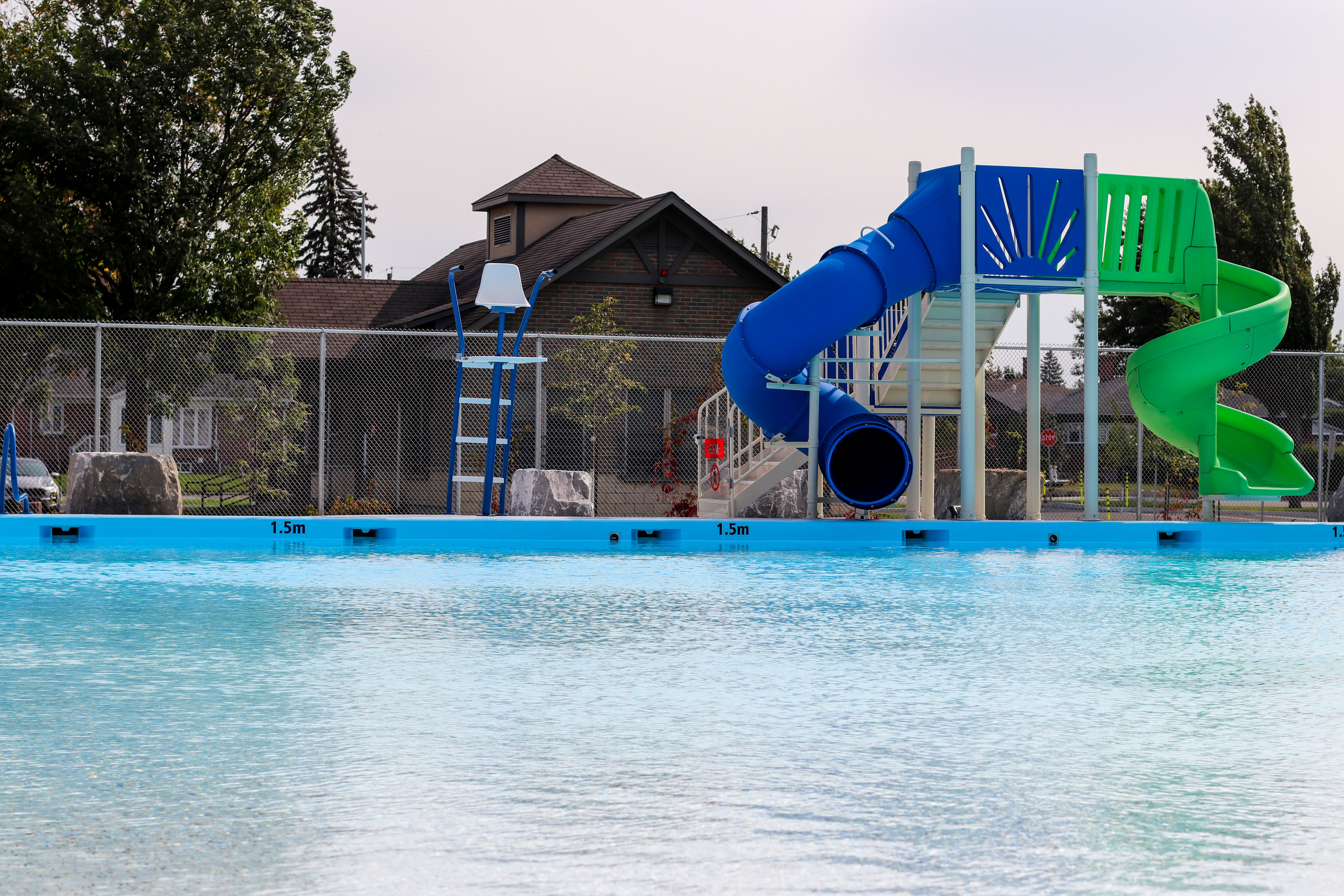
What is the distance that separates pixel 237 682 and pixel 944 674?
10.3 feet

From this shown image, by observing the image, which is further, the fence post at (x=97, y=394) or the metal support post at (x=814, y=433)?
the fence post at (x=97, y=394)

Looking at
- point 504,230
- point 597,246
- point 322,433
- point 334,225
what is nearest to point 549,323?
point 597,246

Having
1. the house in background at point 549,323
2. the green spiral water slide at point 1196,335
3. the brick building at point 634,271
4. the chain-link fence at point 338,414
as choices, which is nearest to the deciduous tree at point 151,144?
the chain-link fence at point 338,414

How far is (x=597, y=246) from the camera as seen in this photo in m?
26.2

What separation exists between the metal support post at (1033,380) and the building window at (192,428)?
10691 millimetres

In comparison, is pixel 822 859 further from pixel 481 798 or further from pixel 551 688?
pixel 551 688

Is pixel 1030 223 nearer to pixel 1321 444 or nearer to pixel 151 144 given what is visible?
pixel 1321 444

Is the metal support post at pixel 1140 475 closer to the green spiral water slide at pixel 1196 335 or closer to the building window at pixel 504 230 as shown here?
the green spiral water slide at pixel 1196 335

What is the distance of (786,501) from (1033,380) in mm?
3922

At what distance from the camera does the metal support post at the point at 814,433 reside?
48.3 ft

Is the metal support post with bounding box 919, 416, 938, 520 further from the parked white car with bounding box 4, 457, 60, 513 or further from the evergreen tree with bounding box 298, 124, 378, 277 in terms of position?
the evergreen tree with bounding box 298, 124, 378, 277

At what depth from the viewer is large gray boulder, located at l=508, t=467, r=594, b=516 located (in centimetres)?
1664

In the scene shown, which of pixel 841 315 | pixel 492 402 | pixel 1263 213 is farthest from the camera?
pixel 1263 213

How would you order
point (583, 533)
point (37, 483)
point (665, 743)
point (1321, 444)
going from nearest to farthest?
point (665, 743), point (583, 533), point (1321, 444), point (37, 483)
